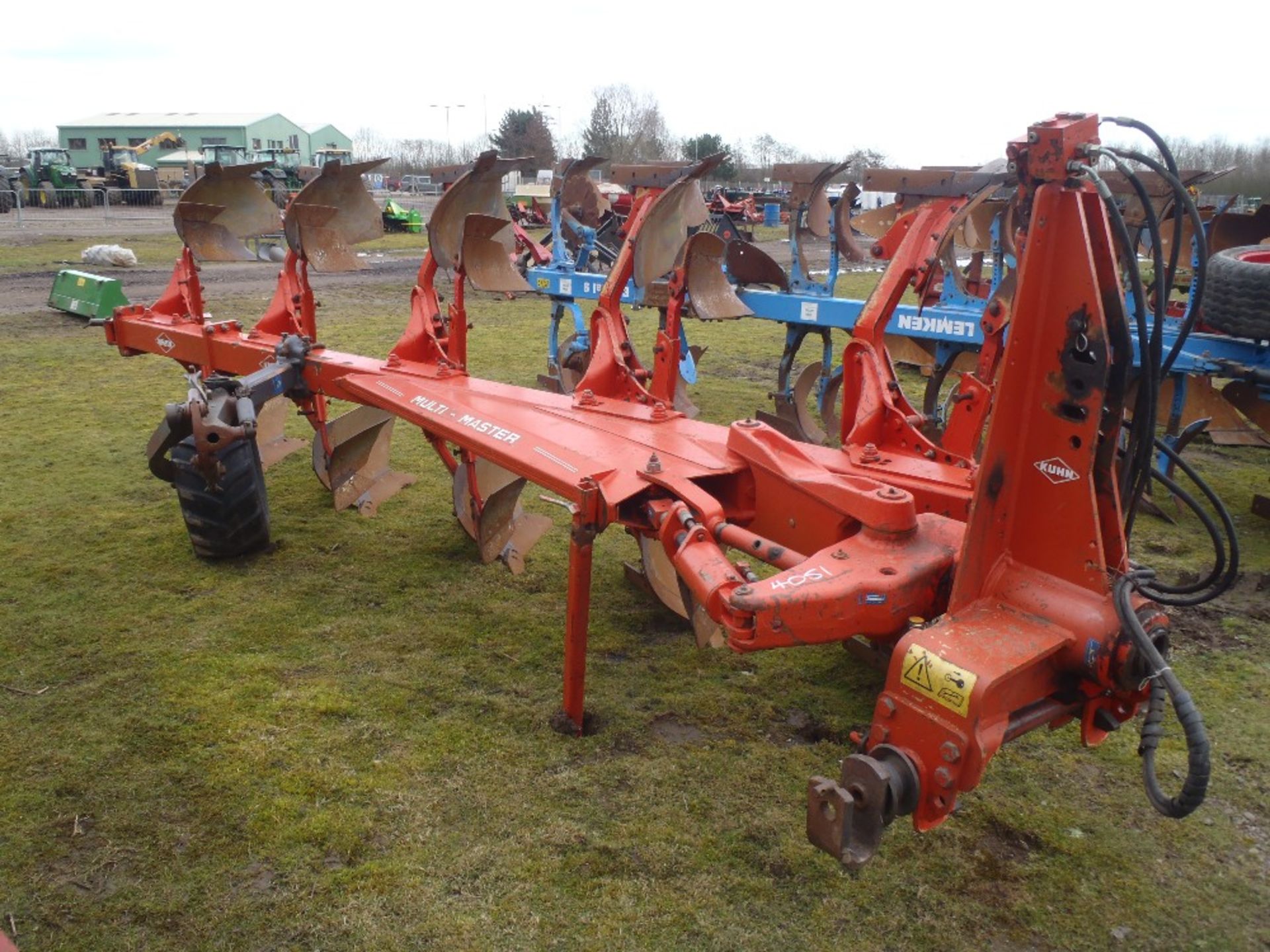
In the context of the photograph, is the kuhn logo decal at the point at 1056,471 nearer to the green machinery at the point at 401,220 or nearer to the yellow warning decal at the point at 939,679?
the yellow warning decal at the point at 939,679

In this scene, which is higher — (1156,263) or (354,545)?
(1156,263)

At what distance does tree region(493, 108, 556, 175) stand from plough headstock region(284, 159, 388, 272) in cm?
3957

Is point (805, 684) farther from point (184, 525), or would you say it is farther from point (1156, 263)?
point (184, 525)

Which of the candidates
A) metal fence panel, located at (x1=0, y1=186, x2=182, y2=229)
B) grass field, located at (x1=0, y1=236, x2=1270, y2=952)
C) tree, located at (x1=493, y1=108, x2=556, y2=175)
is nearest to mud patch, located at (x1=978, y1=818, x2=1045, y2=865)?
grass field, located at (x1=0, y1=236, x2=1270, y2=952)

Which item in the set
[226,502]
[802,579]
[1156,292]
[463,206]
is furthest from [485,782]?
[463,206]

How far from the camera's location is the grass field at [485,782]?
240 centimetres

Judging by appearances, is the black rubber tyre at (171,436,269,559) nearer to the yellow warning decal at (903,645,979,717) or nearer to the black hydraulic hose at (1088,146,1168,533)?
the yellow warning decal at (903,645,979,717)

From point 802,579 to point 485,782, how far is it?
1.23 meters

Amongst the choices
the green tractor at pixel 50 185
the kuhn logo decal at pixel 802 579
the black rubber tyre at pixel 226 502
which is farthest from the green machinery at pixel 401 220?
the kuhn logo decal at pixel 802 579

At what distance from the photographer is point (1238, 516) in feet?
17.9

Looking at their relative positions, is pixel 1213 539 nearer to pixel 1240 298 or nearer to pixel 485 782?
pixel 485 782

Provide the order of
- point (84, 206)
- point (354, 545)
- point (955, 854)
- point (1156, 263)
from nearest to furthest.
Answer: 1. point (1156, 263)
2. point (955, 854)
3. point (354, 545)
4. point (84, 206)

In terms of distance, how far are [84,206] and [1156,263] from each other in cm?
3314

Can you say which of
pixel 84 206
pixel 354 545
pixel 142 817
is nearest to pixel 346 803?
pixel 142 817
